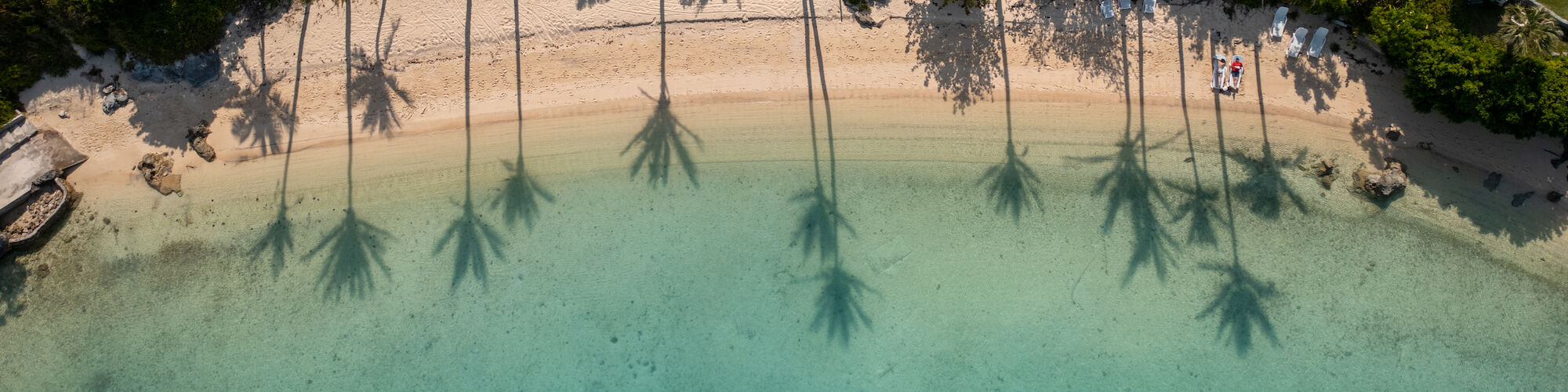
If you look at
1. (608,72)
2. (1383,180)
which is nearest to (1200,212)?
(1383,180)

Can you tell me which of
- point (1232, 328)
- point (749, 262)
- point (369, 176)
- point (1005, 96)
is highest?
point (1005, 96)

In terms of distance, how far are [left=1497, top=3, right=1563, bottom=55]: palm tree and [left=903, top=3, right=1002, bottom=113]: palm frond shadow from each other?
10305mm

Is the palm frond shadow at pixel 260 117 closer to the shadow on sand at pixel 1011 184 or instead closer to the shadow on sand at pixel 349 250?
the shadow on sand at pixel 349 250

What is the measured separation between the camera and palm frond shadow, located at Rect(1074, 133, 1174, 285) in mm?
15562

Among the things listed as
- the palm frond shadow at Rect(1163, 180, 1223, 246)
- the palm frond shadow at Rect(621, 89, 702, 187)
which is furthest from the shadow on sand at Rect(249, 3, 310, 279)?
the palm frond shadow at Rect(1163, 180, 1223, 246)

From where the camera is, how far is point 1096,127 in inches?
613

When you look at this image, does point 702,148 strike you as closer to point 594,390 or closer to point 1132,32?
point 594,390

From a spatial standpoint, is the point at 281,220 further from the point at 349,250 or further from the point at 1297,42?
the point at 1297,42

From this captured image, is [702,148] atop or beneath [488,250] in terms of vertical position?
atop

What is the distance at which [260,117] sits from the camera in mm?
15977

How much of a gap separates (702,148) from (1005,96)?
7203mm

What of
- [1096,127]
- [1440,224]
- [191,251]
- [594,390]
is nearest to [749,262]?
[594,390]

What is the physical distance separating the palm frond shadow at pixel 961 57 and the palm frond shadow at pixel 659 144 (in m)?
5.72

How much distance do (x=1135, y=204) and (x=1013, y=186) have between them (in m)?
2.86
